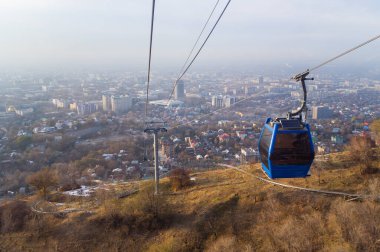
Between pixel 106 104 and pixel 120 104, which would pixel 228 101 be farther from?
pixel 106 104

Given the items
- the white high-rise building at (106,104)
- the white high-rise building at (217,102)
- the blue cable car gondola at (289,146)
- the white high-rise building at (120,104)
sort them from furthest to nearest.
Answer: the white high-rise building at (106,104)
the white high-rise building at (120,104)
the white high-rise building at (217,102)
the blue cable car gondola at (289,146)

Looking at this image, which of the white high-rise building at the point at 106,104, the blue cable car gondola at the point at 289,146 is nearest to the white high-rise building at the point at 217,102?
the white high-rise building at the point at 106,104

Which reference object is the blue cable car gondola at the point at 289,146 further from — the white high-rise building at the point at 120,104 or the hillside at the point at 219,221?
the white high-rise building at the point at 120,104

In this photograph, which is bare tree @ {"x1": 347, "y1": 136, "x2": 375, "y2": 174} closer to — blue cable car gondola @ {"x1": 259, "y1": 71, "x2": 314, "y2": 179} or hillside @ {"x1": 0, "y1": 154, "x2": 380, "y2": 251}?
hillside @ {"x1": 0, "y1": 154, "x2": 380, "y2": 251}

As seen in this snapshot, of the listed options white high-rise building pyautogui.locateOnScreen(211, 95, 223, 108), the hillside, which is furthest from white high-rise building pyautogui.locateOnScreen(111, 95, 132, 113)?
the hillside

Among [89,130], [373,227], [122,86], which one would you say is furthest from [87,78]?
[373,227]

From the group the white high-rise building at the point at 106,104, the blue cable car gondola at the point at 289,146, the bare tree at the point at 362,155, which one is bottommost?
the white high-rise building at the point at 106,104
